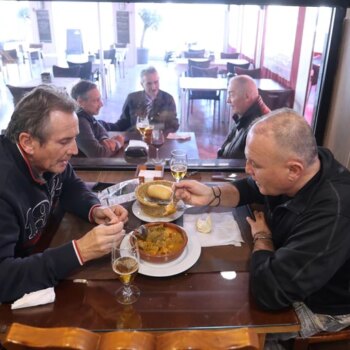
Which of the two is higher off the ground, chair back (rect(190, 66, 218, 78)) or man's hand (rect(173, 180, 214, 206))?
man's hand (rect(173, 180, 214, 206))

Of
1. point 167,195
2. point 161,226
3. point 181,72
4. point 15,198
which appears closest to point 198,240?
point 161,226

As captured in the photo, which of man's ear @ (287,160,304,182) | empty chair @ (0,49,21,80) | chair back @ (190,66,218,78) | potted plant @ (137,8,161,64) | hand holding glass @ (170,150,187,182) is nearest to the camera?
man's ear @ (287,160,304,182)

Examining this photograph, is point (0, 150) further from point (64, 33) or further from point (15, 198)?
point (64, 33)

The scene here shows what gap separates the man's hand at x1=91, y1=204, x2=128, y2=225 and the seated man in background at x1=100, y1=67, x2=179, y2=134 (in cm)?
198

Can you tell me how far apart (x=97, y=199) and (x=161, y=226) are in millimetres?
376

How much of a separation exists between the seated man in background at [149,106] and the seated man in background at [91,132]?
20.1 inches

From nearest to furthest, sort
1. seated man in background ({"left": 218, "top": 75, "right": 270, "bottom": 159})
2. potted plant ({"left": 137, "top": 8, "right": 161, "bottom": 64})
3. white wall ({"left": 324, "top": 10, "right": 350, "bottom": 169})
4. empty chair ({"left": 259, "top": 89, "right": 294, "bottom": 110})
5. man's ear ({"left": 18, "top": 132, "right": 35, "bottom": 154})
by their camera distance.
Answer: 1. man's ear ({"left": 18, "top": 132, "right": 35, "bottom": 154})
2. white wall ({"left": 324, "top": 10, "right": 350, "bottom": 169})
3. seated man in background ({"left": 218, "top": 75, "right": 270, "bottom": 159})
4. empty chair ({"left": 259, "top": 89, "right": 294, "bottom": 110})
5. potted plant ({"left": 137, "top": 8, "right": 161, "bottom": 64})

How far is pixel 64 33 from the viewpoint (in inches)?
389

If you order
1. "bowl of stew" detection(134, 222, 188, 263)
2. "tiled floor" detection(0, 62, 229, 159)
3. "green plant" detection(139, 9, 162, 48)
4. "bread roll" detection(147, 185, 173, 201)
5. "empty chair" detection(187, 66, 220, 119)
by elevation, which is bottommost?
"tiled floor" detection(0, 62, 229, 159)

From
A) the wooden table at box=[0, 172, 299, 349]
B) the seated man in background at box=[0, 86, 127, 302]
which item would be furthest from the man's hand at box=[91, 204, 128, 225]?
the wooden table at box=[0, 172, 299, 349]

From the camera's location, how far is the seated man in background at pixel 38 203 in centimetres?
109

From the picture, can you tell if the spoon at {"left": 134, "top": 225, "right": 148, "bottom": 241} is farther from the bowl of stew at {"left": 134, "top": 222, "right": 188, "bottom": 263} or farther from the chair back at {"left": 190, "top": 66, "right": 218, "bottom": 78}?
the chair back at {"left": 190, "top": 66, "right": 218, "bottom": 78}

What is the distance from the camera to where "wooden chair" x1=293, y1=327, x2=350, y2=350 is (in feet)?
4.20

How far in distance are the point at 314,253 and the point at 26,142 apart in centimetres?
103
